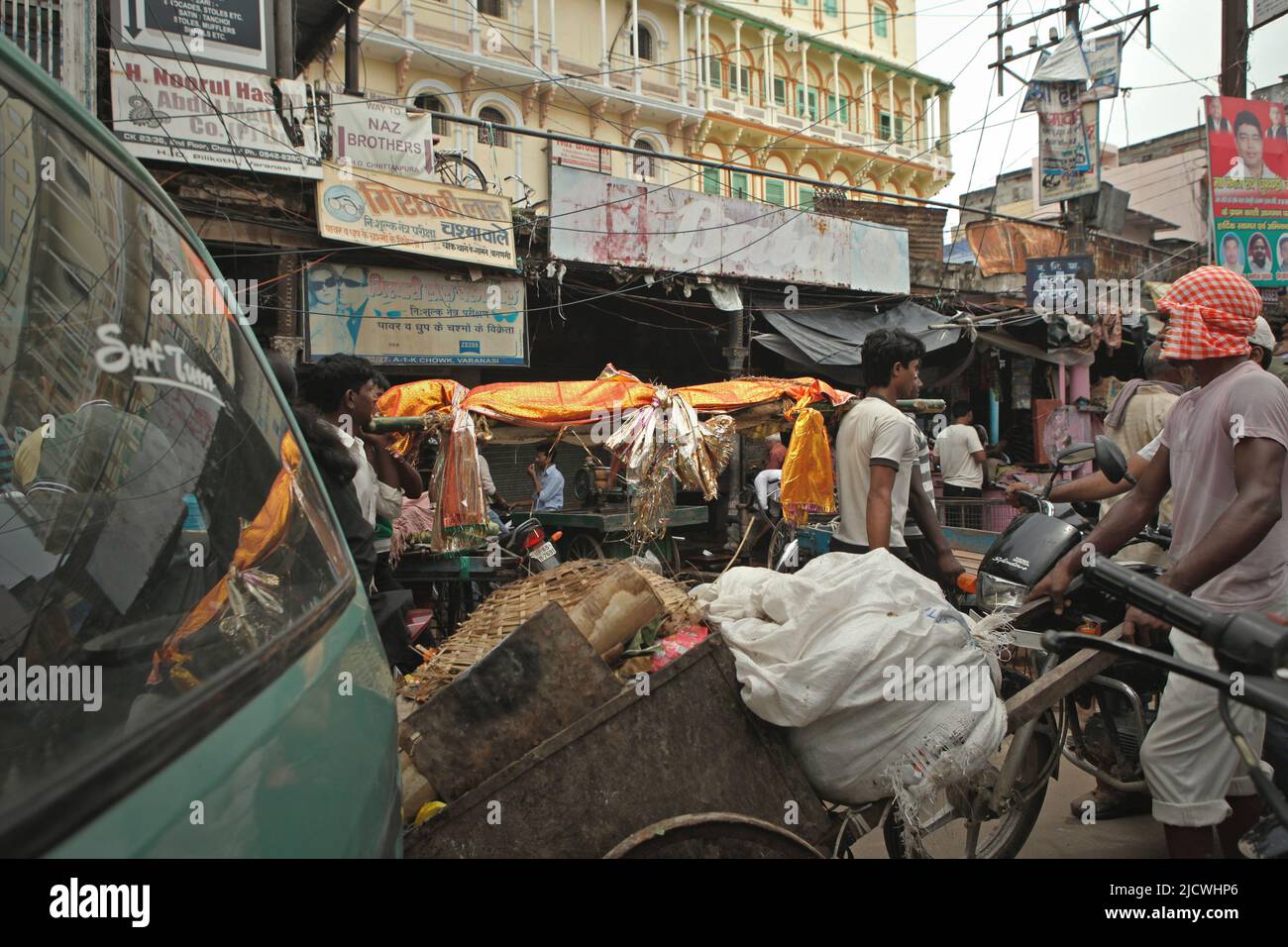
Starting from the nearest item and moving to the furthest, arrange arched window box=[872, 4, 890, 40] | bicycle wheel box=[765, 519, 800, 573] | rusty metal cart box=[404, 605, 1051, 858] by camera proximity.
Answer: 1. rusty metal cart box=[404, 605, 1051, 858]
2. bicycle wheel box=[765, 519, 800, 573]
3. arched window box=[872, 4, 890, 40]

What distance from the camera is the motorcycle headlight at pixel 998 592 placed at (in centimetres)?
345

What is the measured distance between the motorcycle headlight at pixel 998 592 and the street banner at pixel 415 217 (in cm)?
846

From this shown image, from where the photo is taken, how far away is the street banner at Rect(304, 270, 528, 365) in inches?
401

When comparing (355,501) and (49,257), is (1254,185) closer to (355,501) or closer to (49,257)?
(355,501)

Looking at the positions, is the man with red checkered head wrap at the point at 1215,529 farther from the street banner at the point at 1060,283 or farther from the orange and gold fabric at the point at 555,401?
the street banner at the point at 1060,283

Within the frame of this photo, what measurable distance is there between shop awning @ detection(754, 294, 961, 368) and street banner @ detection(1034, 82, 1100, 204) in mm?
2961

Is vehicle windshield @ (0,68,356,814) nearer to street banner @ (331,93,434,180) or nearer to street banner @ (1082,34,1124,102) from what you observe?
street banner @ (331,93,434,180)

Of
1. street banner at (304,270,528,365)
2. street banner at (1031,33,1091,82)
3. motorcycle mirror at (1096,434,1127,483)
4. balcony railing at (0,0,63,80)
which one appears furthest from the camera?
street banner at (1031,33,1091,82)

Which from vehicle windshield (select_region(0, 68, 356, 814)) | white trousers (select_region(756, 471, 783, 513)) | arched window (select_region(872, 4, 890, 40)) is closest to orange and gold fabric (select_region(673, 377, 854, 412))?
white trousers (select_region(756, 471, 783, 513))

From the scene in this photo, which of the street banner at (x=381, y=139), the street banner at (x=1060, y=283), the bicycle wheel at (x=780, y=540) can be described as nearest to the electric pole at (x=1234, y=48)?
the street banner at (x=1060, y=283)

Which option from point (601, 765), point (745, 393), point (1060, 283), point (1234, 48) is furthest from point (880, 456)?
point (1234, 48)

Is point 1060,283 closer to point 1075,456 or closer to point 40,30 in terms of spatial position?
point 1075,456

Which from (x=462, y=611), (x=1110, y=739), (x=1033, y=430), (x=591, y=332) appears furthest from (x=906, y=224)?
(x=1110, y=739)

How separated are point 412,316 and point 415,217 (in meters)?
1.20
